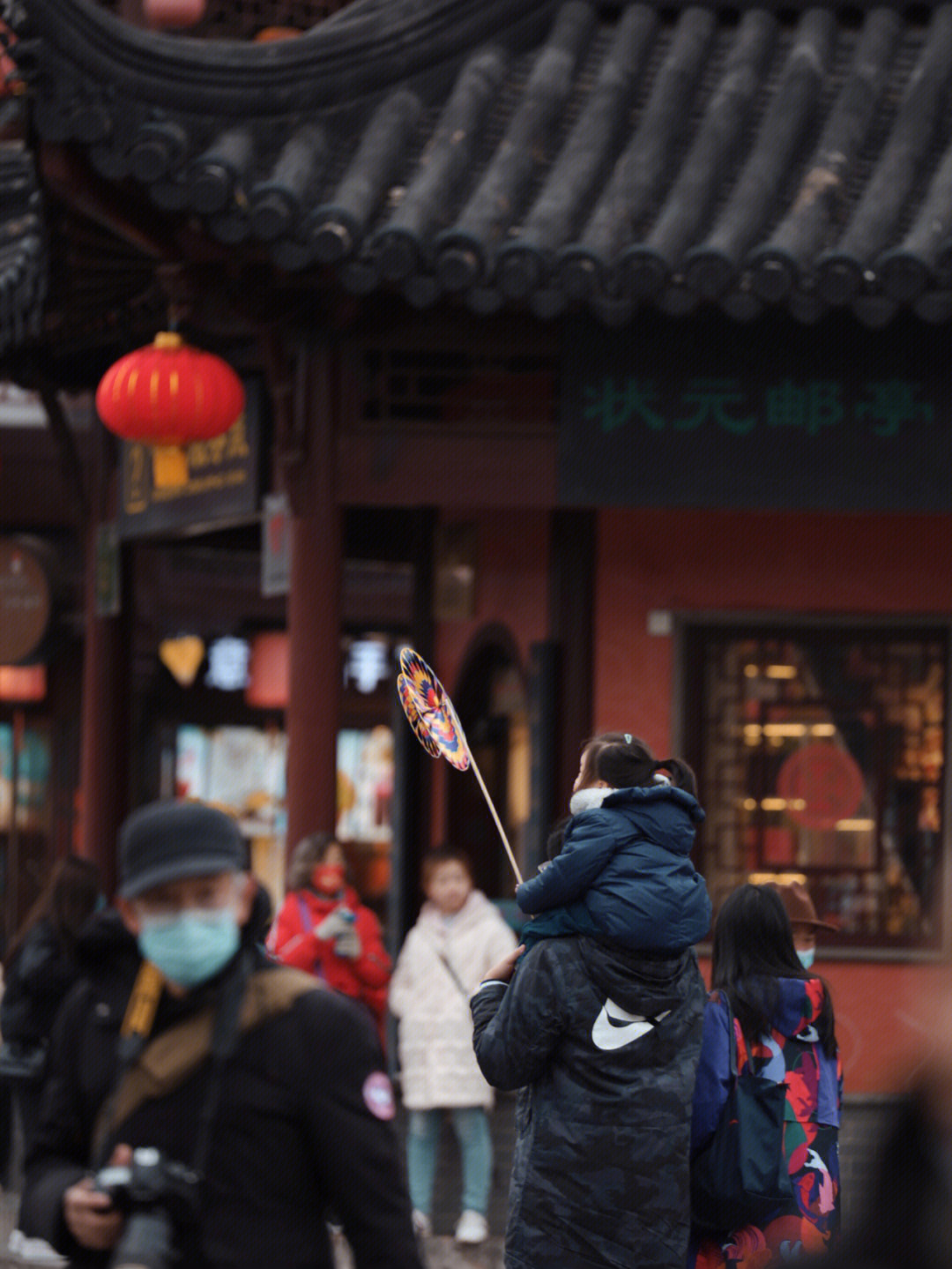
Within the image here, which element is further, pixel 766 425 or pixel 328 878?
pixel 766 425

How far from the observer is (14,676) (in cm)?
1842

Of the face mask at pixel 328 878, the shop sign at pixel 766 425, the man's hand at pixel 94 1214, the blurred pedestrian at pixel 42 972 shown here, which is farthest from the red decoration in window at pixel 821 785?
the man's hand at pixel 94 1214

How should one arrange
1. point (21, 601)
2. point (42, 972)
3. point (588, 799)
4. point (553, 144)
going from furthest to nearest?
point (21, 601) → point (553, 144) → point (42, 972) → point (588, 799)

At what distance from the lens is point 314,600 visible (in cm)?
968

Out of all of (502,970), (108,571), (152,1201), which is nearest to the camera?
(152,1201)

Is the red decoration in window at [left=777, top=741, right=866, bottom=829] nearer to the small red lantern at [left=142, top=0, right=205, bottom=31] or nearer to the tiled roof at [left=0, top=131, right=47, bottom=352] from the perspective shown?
the tiled roof at [left=0, top=131, right=47, bottom=352]

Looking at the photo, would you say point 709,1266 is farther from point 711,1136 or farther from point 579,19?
point 579,19

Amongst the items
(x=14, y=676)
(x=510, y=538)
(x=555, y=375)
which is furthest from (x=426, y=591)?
(x=14, y=676)

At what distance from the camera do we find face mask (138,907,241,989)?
3.30 m

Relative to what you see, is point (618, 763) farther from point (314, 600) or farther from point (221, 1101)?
point (314, 600)

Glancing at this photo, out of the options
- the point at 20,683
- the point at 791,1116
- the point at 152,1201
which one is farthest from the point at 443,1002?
the point at 20,683

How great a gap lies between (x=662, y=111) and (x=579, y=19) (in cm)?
82

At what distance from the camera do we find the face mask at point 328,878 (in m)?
8.89

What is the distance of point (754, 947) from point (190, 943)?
2326 mm
